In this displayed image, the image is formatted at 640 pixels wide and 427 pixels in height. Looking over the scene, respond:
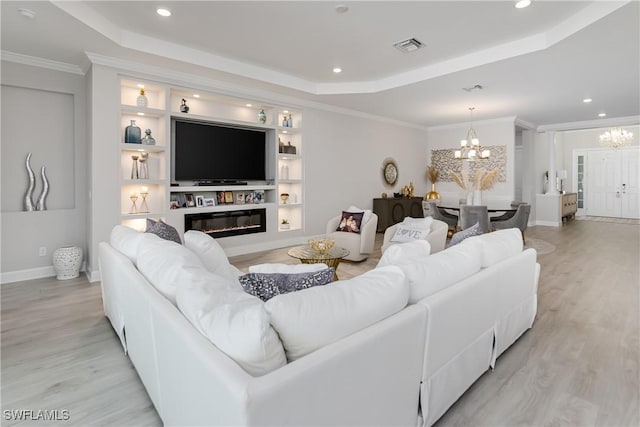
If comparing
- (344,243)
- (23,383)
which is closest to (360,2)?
(344,243)

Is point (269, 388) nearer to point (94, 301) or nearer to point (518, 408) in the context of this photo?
point (518, 408)

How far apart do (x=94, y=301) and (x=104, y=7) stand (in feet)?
9.33

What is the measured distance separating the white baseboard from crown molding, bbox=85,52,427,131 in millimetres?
2579

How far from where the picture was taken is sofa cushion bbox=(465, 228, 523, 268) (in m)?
2.20

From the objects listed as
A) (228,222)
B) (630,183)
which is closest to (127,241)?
(228,222)

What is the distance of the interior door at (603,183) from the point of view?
10.8 m

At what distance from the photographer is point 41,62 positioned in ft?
13.6

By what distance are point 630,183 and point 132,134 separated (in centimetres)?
1331

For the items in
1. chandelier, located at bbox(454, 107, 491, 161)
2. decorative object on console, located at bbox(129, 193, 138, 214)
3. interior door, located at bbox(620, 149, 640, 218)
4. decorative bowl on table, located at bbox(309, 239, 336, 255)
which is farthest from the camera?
interior door, located at bbox(620, 149, 640, 218)

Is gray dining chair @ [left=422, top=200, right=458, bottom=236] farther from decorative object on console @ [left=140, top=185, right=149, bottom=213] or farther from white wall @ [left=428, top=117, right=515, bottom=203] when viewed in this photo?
decorative object on console @ [left=140, top=185, right=149, bottom=213]

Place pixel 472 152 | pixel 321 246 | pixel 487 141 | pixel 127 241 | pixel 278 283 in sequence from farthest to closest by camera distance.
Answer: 1. pixel 487 141
2. pixel 472 152
3. pixel 321 246
4. pixel 127 241
5. pixel 278 283

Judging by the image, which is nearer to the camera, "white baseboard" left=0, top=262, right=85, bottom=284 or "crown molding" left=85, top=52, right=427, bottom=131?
"white baseboard" left=0, top=262, right=85, bottom=284

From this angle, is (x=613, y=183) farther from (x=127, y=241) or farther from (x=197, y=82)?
(x=127, y=241)

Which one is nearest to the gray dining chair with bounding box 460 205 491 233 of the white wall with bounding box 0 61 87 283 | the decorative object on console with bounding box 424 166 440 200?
the decorative object on console with bounding box 424 166 440 200
